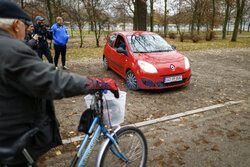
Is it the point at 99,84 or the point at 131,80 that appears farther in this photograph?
the point at 131,80

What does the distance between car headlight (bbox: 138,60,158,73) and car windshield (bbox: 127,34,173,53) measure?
0.70 meters

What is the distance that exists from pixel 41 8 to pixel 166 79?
20140 millimetres

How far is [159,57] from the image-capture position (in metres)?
5.22

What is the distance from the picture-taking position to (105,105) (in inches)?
74.4

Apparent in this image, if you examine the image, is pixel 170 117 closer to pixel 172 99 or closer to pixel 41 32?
pixel 172 99

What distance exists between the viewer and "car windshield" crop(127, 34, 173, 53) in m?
5.68

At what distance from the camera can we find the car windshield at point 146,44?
5.68m

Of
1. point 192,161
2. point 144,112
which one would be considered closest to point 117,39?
point 144,112

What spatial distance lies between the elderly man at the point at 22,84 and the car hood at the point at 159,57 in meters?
3.73

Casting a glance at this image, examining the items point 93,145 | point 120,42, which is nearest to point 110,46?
point 120,42

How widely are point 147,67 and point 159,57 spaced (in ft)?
1.95

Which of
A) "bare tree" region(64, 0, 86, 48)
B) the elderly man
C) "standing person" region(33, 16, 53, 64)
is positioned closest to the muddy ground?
the elderly man

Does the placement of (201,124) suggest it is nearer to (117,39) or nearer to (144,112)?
(144,112)

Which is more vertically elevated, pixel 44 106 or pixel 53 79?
pixel 53 79
